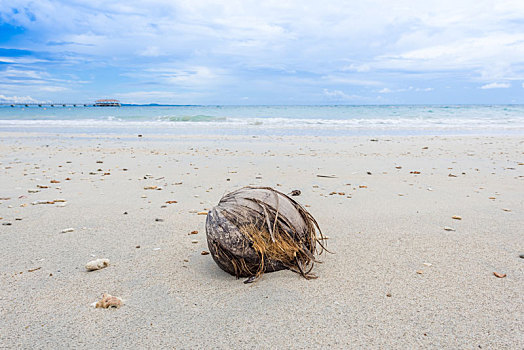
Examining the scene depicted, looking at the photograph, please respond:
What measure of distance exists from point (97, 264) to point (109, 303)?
71 centimetres

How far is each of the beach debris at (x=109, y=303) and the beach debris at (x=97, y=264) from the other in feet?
2.03

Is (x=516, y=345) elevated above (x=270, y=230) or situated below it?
below

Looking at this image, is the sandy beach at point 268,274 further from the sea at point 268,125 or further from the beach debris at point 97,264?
the sea at point 268,125

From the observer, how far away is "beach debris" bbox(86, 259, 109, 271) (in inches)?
129

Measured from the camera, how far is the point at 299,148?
41.0ft

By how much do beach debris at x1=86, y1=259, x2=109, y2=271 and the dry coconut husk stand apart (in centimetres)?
102

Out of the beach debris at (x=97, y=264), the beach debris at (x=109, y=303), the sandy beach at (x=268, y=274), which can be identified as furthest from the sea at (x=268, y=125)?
the beach debris at (x=109, y=303)

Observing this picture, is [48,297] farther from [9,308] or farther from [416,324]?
[416,324]

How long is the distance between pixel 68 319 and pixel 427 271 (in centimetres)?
270

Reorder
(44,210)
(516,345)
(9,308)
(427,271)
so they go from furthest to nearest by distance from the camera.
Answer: (44,210), (427,271), (9,308), (516,345)

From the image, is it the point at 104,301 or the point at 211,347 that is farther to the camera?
the point at 104,301

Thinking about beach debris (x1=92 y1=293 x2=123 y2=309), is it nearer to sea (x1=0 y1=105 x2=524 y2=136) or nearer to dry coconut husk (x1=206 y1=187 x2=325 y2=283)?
dry coconut husk (x1=206 y1=187 x2=325 y2=283)

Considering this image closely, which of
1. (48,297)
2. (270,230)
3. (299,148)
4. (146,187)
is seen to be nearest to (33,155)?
(146,187)

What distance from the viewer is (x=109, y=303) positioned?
269 centimetres
